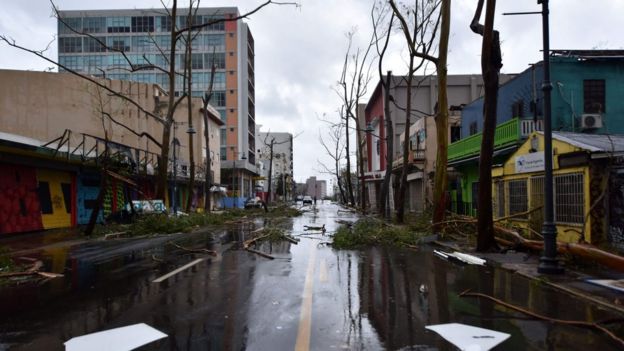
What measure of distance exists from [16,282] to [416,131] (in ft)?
130

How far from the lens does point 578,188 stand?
44.9ft

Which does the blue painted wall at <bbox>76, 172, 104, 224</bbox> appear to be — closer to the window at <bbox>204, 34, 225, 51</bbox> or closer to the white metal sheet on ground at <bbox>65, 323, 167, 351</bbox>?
the white metal sheet on ground at <bbox>65, 323, 167, 351</bbox>

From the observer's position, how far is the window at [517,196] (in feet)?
55.6

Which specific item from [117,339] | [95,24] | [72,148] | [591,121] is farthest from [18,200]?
[95,24]

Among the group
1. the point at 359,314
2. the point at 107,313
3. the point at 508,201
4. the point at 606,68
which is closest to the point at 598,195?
the point at 508,201

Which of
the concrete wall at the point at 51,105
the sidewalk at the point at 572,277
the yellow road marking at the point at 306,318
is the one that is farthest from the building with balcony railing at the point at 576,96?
the concrete wall at the point at 51,105

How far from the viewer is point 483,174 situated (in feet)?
47.1

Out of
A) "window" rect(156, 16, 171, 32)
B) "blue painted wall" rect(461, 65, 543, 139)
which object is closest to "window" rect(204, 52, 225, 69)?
Answer: "window" rect(156, 16, 171, 32)

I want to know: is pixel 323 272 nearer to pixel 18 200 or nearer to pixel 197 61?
pixel 18 200

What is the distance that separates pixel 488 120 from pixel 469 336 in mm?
9432

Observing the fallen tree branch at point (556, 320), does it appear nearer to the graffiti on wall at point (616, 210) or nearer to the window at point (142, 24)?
the graffiti on wall at point (616, 210)

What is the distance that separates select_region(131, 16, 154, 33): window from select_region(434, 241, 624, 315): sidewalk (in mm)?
81195

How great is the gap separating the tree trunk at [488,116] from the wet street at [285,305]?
87.5 inches

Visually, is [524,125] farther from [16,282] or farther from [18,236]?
[18,236]
